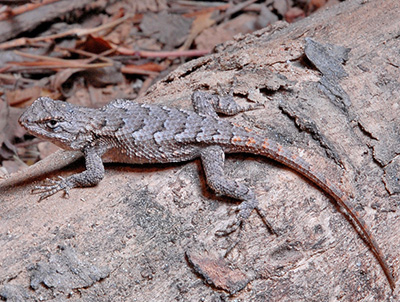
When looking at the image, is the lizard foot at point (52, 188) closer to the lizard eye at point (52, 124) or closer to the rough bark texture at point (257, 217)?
the rough bark texture at point (257, 217)

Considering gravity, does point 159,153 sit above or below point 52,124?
above

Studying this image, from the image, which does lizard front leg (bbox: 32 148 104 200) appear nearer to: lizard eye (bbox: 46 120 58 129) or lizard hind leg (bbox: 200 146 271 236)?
lizard eye (bbox: 46 120 58 129)

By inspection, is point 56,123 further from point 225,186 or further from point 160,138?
point 225,186

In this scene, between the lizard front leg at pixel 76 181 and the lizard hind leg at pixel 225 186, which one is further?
the lizard front leg at pixel 76 181

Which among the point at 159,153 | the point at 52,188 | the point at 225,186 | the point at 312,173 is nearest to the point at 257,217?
the point at 225,186

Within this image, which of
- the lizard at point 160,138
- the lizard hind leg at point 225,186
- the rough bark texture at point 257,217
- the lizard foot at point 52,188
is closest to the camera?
the rough bark texture at point 257,217

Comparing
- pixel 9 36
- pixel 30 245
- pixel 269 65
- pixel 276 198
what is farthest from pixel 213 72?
pixel 9 36

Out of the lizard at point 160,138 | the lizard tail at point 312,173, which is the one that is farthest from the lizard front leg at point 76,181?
the lizard tail at point 312,173
